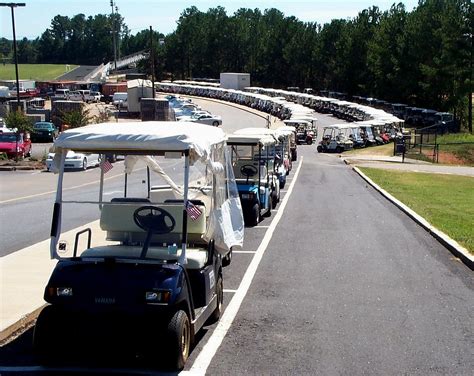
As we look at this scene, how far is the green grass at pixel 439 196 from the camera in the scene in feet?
57.5

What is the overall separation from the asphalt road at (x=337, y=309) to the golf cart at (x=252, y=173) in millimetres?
569

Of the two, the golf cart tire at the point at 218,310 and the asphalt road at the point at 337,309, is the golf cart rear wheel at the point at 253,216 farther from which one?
the golf cart tire at the point at 218,310

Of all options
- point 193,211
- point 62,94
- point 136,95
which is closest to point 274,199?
point 193,211

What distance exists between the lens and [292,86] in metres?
137

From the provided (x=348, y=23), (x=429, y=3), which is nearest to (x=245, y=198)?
(x=429, y=3)

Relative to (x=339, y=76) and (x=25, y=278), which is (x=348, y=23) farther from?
(x=25, y=278)

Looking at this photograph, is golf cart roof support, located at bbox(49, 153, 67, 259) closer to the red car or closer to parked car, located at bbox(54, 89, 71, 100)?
the red car

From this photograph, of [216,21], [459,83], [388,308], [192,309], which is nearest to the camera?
[192,309]

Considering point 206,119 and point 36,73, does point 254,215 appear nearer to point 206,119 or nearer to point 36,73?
point 206,119

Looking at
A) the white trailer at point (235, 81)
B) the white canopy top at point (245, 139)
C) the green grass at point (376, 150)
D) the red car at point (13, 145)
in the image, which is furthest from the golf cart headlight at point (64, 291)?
the white trailer at point (235, 81)

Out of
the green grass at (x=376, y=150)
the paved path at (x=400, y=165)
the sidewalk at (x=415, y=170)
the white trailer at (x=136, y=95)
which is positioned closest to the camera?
the sidewalk at (x=415, y=170)

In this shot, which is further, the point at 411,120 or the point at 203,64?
the point at 203,64

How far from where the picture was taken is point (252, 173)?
19.2 metres

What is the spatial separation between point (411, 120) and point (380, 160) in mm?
34644
